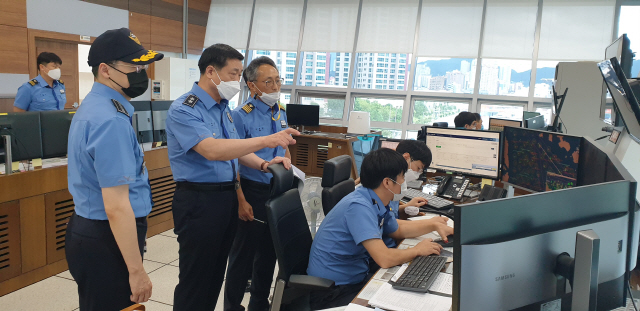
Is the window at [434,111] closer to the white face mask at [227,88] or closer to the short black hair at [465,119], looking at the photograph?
the short black hair at [465,119]

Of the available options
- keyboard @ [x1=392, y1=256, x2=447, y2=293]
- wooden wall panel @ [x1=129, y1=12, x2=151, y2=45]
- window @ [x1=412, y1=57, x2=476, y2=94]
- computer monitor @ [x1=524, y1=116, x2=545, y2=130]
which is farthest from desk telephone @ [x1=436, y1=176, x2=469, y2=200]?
wooden wall panel @ [x1=129, y1=12, x2=151, y2=45]

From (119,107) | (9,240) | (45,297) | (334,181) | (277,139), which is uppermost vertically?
(119,107)

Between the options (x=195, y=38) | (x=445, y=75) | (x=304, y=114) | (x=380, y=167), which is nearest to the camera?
(x=380, y=167)

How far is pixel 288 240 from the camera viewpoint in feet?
7.09

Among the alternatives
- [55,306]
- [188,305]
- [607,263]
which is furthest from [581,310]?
[55,306]

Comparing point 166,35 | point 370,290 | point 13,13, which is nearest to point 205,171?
point 370,290

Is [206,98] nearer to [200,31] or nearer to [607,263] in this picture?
[607,263]

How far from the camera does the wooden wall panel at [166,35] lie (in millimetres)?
7746

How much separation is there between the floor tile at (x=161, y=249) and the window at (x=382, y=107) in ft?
15.9

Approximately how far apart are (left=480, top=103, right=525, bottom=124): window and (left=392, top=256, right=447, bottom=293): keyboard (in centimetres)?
610

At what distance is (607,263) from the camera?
1151 mm

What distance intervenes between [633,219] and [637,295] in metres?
0.52

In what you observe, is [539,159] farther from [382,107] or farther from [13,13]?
[13,13]

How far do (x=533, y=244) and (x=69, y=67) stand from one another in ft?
23.8
